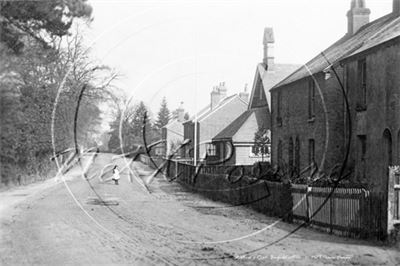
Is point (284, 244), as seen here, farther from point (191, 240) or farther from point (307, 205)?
point (307, 205)

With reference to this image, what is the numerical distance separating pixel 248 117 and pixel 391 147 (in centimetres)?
2637

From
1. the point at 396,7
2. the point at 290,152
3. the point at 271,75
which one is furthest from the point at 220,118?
the point at 396,7

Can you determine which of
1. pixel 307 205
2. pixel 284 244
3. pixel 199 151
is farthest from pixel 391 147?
pixel 199 151

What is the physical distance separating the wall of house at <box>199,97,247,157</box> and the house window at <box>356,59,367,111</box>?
39.1 metres

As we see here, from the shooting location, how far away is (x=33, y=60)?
30.7 metres

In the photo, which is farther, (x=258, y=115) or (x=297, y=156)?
(x=258, y=115)

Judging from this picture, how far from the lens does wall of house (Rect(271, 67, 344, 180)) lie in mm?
22734

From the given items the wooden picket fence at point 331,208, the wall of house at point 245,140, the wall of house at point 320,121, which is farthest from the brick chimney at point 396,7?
the wall of house at point 245,140

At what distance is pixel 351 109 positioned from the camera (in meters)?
21.1

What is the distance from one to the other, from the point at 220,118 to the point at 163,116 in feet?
160

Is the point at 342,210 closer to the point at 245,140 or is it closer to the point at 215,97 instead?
the point at 245,140

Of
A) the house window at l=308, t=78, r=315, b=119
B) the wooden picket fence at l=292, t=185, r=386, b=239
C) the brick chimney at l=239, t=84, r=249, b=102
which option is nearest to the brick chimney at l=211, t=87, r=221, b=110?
the brick chimney at l=239, t=84, r=249, b=102

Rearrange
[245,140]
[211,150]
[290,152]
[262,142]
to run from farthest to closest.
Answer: [211,150] < [245,140] < [262,142] < [290,152]

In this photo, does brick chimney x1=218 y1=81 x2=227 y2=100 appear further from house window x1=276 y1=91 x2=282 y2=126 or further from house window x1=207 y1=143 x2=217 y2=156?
house window x1=276 y1=91 x2=282 y2=126
